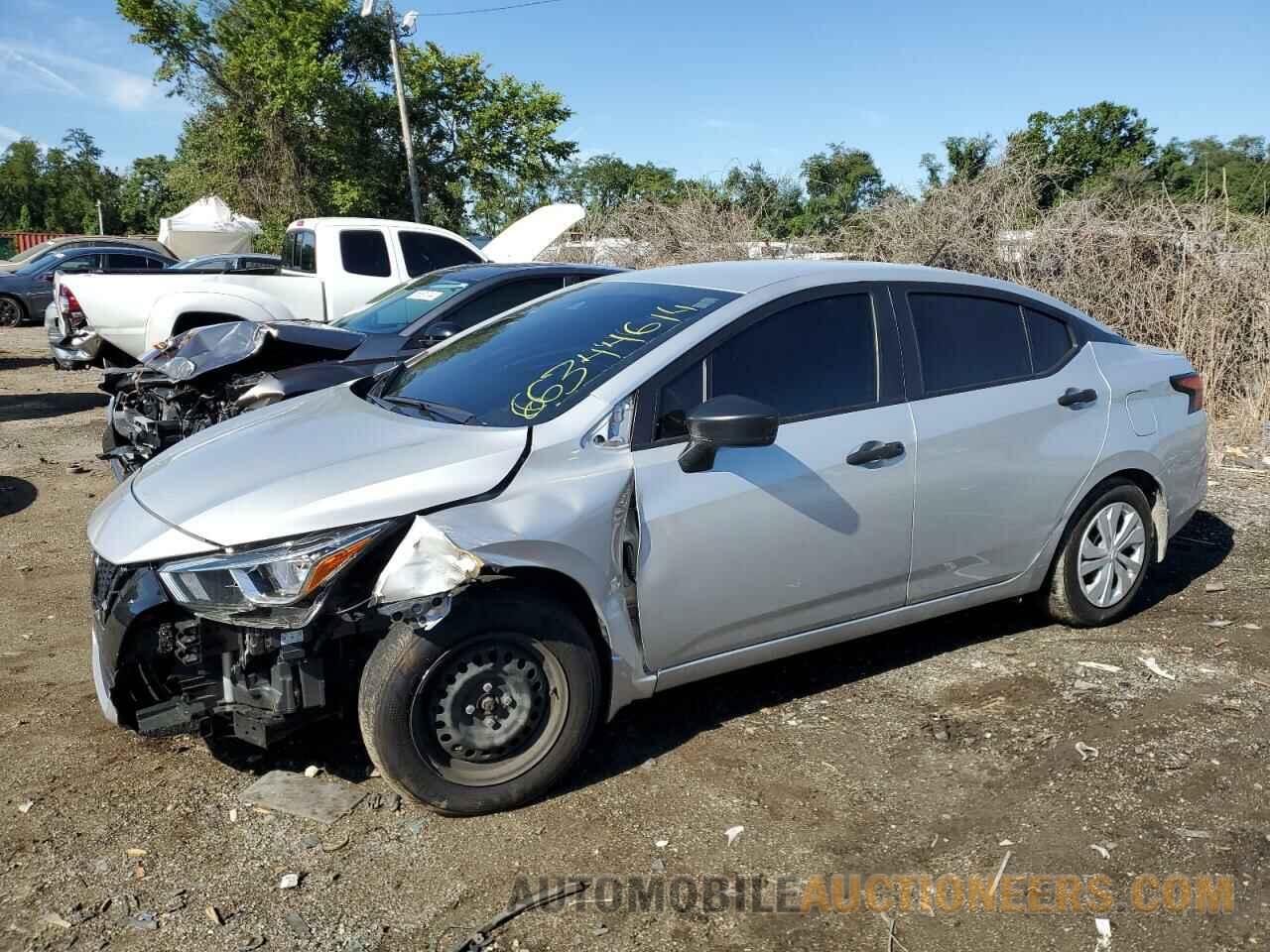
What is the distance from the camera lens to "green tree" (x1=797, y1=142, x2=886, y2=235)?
13125 millimetres

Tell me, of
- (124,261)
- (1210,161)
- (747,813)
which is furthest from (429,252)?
(1210,161)

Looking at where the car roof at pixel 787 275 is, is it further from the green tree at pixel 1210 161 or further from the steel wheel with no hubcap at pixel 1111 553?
the green tree at pixel 1210 161

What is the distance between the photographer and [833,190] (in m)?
27.1

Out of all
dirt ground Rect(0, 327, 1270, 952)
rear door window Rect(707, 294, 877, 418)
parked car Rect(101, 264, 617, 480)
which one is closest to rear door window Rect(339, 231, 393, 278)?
parked car Rect(101, 264, 617, 480)

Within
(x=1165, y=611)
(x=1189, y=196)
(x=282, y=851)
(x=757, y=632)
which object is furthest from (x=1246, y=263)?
(x=282, y=851)

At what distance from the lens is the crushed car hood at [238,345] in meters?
6.05

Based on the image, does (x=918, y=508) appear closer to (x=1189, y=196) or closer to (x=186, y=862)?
(x=186, y=862)

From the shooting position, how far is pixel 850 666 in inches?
180

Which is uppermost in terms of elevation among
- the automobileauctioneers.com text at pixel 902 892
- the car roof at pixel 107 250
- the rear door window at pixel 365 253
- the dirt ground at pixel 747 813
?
the car roof at pixel 107 250

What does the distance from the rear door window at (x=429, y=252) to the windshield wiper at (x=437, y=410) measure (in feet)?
25.1

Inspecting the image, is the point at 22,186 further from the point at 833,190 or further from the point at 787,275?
the point at 787,275

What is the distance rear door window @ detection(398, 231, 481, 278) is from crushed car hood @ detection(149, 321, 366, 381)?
4707mm

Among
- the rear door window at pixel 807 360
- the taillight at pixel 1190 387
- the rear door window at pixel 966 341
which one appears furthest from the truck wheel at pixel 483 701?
the taillight at pixel 1190 387

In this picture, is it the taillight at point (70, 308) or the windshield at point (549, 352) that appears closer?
the windshield at point (549, 352)
